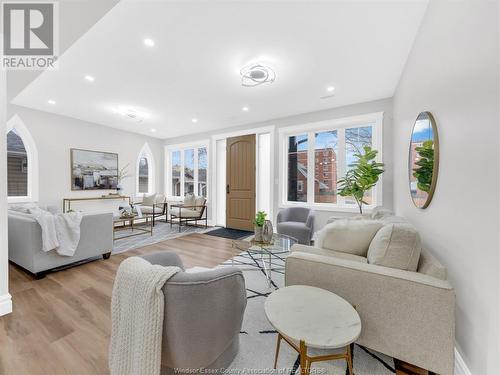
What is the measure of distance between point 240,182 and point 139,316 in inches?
179

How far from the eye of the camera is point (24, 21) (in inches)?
75.1

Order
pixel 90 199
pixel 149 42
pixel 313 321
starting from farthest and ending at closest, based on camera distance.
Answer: pixel 90 199, pixel 149 42, pixel 313 321

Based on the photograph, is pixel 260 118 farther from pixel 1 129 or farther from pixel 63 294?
pixel 63 294

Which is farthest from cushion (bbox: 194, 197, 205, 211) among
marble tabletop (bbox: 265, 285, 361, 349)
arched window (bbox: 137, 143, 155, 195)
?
marble tabletop (bbox: 265, 285, 361, 349)

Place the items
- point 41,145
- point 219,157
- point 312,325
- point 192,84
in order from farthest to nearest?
point 219,157
point 41,145
point 192,84
point 312,325

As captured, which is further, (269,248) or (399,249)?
(269,248)

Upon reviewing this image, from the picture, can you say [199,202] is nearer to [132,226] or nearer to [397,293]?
[132,226]

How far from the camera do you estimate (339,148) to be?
416cm

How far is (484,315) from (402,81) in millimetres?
2963

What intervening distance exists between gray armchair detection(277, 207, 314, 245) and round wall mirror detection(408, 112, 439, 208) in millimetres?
1676

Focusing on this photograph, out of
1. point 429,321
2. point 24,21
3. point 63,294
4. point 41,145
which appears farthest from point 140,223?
point 429,321

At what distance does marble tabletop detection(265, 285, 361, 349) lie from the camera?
35.7 inches

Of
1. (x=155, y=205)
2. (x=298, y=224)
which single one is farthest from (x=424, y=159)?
(x=155, y=205)

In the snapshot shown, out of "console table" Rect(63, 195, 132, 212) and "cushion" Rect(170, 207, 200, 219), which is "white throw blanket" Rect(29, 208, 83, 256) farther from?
"console table" Rect(63, 195, 132, 212)
